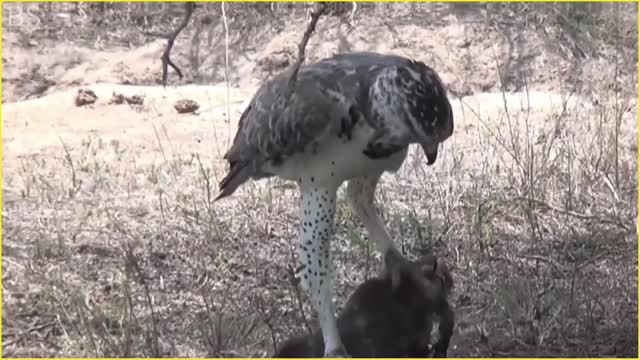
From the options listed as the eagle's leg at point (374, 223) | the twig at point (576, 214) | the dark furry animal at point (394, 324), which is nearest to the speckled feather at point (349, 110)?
the eagle's leg at point (374, 223)

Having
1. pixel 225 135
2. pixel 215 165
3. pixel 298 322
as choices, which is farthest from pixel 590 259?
pixel 225 135

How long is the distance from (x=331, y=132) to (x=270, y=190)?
2047mm

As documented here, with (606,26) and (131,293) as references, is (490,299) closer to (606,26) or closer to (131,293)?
(131,293)

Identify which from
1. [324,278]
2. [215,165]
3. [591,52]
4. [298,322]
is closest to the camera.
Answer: [324,278]

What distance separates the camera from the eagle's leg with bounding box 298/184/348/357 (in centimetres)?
316

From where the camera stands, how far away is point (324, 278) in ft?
10.6

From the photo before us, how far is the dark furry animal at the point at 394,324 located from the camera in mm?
3299

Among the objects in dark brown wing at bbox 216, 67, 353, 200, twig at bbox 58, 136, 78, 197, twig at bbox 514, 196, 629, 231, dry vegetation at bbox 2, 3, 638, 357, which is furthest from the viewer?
twig at bbox 58, 136, 78, 197

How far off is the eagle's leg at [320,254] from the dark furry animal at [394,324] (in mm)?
109

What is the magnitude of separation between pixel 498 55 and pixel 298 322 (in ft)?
14.7

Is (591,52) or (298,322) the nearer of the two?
(298,322)

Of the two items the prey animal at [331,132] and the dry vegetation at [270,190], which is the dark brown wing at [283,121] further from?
the dry vegetation at [270,190]

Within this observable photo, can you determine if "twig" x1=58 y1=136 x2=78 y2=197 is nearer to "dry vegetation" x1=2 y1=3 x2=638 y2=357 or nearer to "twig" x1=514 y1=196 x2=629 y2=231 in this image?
"dry vegetation" x1=2 y1=3 x2=638 y2=357

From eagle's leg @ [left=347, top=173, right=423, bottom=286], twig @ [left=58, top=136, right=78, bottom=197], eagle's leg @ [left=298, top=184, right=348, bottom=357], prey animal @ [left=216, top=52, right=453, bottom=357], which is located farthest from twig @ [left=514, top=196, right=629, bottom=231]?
twig @ [left=58, top=136, right=78, bottom=197]
